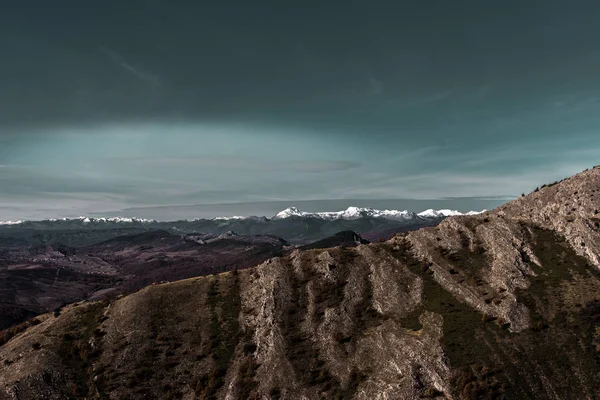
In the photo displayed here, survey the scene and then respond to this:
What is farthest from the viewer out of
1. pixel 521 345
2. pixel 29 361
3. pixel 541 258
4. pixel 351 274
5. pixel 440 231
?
pixel 440 231

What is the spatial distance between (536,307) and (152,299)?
349ft

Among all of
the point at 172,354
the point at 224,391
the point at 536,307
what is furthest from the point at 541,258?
the point at 172,354

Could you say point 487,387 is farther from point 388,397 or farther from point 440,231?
point 440,231

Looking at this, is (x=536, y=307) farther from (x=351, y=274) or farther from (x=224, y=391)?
(x=224, y=391)

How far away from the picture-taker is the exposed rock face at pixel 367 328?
3086 inches

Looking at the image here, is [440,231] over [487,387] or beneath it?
over

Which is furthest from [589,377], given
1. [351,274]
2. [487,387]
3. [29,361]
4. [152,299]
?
[29,361]

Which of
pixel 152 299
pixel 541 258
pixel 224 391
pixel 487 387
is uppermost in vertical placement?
pixel 541 258

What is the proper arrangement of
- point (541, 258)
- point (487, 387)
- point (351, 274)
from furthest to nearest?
point (351, 274), point (541, 258), point (487, 387)

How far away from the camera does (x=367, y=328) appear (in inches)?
3804

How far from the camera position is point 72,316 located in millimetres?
111438

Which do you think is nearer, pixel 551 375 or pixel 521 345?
pixel 551 375

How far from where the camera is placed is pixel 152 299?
115500 millimetres

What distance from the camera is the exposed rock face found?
78.4 m
